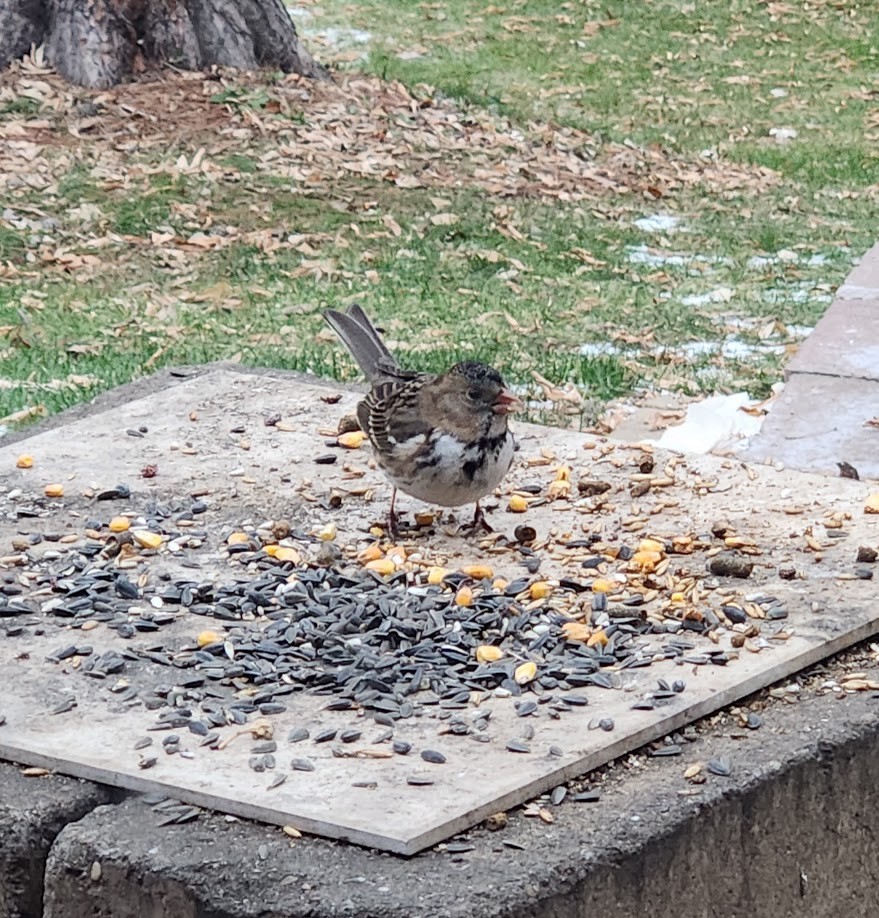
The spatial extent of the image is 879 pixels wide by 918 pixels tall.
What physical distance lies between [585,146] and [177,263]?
428 cm

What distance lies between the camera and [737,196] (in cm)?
1204

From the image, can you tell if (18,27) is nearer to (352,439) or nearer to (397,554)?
(352,439)

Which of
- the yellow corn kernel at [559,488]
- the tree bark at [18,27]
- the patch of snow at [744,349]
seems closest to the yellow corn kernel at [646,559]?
the yellow corn kernel at [559,488]

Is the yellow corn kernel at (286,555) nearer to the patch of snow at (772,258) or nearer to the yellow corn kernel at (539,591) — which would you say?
the yellow corn kernel at (539,591)

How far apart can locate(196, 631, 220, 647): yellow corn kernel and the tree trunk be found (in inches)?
358

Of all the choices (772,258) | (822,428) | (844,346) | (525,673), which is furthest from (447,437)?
(772,258)

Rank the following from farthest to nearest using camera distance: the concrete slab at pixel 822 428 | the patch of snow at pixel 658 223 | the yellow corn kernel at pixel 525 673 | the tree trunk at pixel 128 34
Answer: the tree trunk at pixel 128 34 → the patch of snow at pixel 658 223 → the concrete slab at pixel 822 428 → the yellow corn kernel at pixel 525 673

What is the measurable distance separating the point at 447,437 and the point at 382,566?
383 millimetres

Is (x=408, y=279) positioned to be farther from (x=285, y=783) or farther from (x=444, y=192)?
(x=285, y=783)

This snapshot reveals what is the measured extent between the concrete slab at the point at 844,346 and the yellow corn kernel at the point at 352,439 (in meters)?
2.39

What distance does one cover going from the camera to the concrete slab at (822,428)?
6.15m

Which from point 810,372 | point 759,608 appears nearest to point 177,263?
point 810,372

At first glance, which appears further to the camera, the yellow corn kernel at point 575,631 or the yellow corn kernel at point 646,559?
the yellow corn kernel at point 646,559

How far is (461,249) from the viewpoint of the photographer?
33.8 ft
